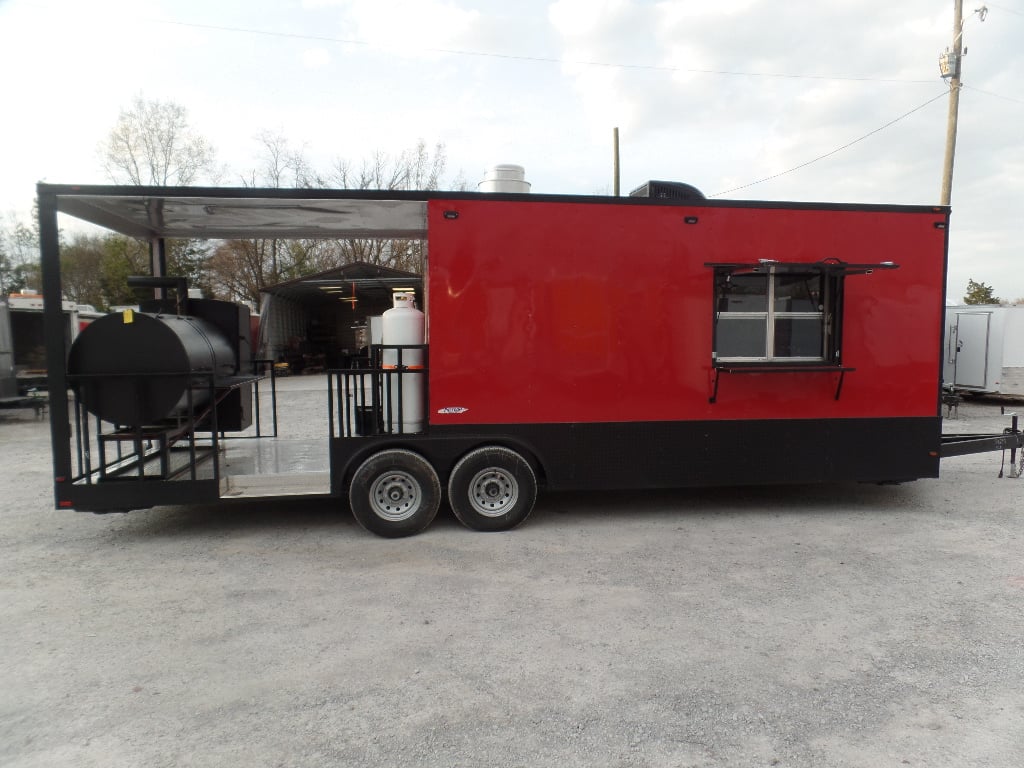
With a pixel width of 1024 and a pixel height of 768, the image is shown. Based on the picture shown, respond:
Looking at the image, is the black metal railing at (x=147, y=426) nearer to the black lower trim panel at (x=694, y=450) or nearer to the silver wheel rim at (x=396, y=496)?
the black lower trim panel at (x=694, y=450)

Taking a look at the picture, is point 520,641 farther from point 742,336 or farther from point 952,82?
point 952,82

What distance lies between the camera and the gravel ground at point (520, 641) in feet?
9.67

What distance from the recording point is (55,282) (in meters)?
5.43

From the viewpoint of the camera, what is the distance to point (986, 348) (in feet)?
49.1

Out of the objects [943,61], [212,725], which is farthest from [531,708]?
[943,61]

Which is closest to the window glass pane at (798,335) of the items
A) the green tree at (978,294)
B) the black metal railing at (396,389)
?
the black metal railing at (396,389)

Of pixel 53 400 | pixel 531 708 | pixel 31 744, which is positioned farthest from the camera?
pixel 53 400

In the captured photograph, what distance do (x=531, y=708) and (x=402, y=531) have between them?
285 cm

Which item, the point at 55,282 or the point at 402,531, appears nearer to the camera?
the point at 55,282

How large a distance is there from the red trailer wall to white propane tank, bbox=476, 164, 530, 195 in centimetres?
47

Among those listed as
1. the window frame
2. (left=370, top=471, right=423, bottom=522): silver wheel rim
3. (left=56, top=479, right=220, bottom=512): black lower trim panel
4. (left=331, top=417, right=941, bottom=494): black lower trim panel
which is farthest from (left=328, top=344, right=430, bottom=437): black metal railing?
the window frame

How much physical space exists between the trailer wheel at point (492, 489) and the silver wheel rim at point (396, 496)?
1.09 ft

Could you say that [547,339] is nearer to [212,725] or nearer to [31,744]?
[212,725]

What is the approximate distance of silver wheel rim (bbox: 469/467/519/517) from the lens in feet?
19.6
